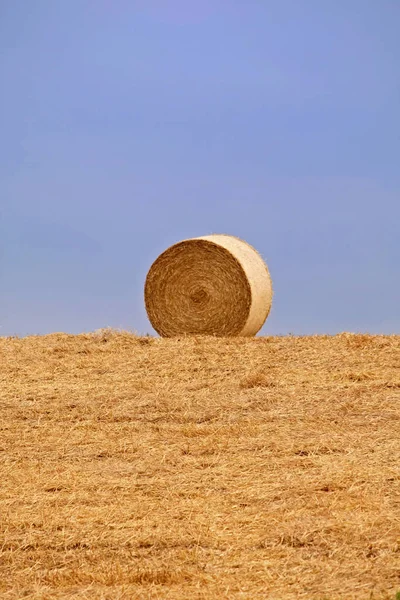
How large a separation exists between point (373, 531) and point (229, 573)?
1424 millimetres

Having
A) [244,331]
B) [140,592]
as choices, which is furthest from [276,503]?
[244,331]

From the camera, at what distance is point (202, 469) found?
912 centimetres

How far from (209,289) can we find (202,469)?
25.2 feet

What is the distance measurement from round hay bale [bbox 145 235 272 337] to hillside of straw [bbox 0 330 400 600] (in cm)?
104

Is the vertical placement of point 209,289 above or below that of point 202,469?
above

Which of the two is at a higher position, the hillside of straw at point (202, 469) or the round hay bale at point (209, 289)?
the round hay bale at point (209, 289)

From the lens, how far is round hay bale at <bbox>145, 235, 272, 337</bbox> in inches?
637

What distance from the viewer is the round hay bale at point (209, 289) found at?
53.1ft

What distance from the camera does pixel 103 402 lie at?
12.3 m

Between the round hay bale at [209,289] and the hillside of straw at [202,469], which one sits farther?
the round hay bale at [209,289]

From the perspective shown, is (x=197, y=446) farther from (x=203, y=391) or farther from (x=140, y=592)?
(x=140, y=592)

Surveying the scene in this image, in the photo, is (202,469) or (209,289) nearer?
(202,469)

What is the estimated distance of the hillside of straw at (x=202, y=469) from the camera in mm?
6238

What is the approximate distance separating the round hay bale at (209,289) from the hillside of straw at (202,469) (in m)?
1.04
